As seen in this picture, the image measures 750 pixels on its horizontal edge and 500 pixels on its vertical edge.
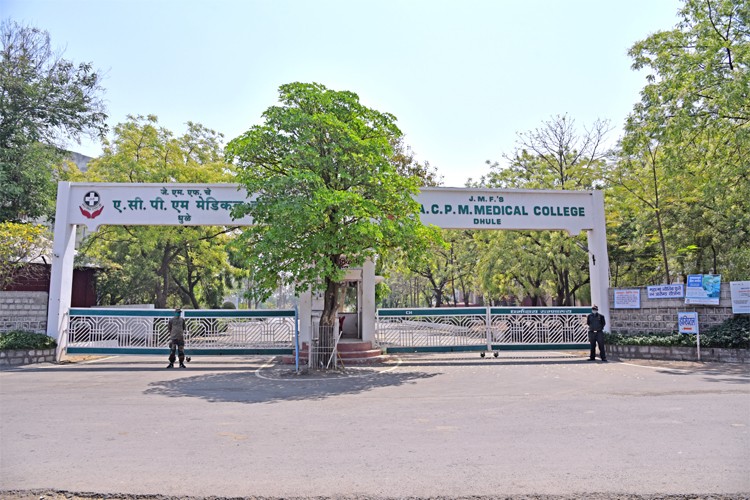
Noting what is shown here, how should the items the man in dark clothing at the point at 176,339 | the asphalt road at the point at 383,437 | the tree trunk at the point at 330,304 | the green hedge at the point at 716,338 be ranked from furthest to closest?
1. the man in dark clothing at the point at 176,339
2. the tree trunk at the point at 330,304
3. the green hedge at the point at 716,338
4. the asphalt road at the point at 383,437

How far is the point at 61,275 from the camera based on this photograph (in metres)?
16.6

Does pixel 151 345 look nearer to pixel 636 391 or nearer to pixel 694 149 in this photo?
pixel 636 391

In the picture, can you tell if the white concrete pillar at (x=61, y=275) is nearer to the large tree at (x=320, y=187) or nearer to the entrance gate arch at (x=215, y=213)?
the entrance gate arch at (x=215, y=213)

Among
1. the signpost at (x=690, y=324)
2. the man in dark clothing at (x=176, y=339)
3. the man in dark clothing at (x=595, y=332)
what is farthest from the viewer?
the man in dark clothing at (x=595, y=332)

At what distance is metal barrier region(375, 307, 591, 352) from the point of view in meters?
17.0

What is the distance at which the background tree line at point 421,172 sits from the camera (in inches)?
547

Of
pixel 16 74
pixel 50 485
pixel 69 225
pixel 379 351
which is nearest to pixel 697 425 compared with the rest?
pixel 50 485

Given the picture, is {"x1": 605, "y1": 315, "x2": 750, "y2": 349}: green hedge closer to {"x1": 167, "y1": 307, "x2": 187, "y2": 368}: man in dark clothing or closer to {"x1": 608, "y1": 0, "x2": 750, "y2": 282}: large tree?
{"x1": 608, "y1": 0, "x2": 750, "y2": 282}: large tree

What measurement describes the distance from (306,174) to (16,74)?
1843cm

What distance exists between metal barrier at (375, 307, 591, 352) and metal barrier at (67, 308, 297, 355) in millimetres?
3271

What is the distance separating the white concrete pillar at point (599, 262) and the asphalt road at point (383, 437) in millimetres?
5357

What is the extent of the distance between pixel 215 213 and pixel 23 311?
21.6 feet

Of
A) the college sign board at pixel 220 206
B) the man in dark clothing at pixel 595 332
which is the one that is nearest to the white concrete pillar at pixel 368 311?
the college sign board at pixel 220 206

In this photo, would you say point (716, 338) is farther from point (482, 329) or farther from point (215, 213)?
point (215, 213)
